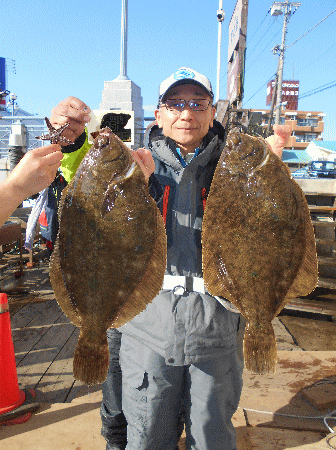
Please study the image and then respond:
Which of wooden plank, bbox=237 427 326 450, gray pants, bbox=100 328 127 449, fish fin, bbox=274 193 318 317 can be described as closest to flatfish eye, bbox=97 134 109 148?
fish fin, bbox=274 193 318 317

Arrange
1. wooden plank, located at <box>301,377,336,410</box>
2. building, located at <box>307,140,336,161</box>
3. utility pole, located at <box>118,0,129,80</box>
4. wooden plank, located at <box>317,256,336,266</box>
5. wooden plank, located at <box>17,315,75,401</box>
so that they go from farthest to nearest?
building, located at <box>307,140,336,161</box>
utility pole, located at <box>118,0,129,80</box>
wooden plank, located at <box>317,256,336,266</box>
wooden plank, located at <box>17,315,75,401</box>
wooden plank, located at <box>301,377,336,410</box>

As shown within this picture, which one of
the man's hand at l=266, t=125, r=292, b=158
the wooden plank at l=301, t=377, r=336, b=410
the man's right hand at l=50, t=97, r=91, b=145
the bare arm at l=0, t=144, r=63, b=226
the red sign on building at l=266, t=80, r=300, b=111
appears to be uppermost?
the red sign on building at l=266, t=80, r=300, b=111

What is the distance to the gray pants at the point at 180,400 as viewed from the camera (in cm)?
196

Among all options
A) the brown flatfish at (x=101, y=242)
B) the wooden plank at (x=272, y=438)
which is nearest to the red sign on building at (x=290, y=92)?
the wooden plank at (x=272, y=438)

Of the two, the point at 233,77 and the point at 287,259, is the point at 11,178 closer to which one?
the point at 287,259

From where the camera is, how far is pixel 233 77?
19.5 feet

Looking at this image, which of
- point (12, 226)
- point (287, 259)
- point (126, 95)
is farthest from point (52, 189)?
point (126, 95)

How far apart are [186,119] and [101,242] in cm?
96

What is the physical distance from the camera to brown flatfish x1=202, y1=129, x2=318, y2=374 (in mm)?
1489

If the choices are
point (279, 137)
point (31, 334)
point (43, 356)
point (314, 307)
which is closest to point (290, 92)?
point (314, 307)

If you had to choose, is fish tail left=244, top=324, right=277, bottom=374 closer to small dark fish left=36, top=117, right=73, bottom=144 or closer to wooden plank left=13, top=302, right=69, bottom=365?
small dark fish left=36, top=117, right=73, bottom=144

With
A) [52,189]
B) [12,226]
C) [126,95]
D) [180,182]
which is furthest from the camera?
[126,95]

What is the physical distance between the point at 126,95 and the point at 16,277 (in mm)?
5586

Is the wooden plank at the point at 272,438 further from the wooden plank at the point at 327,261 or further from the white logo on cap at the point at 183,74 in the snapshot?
the wooden plank at the point at 327,261
